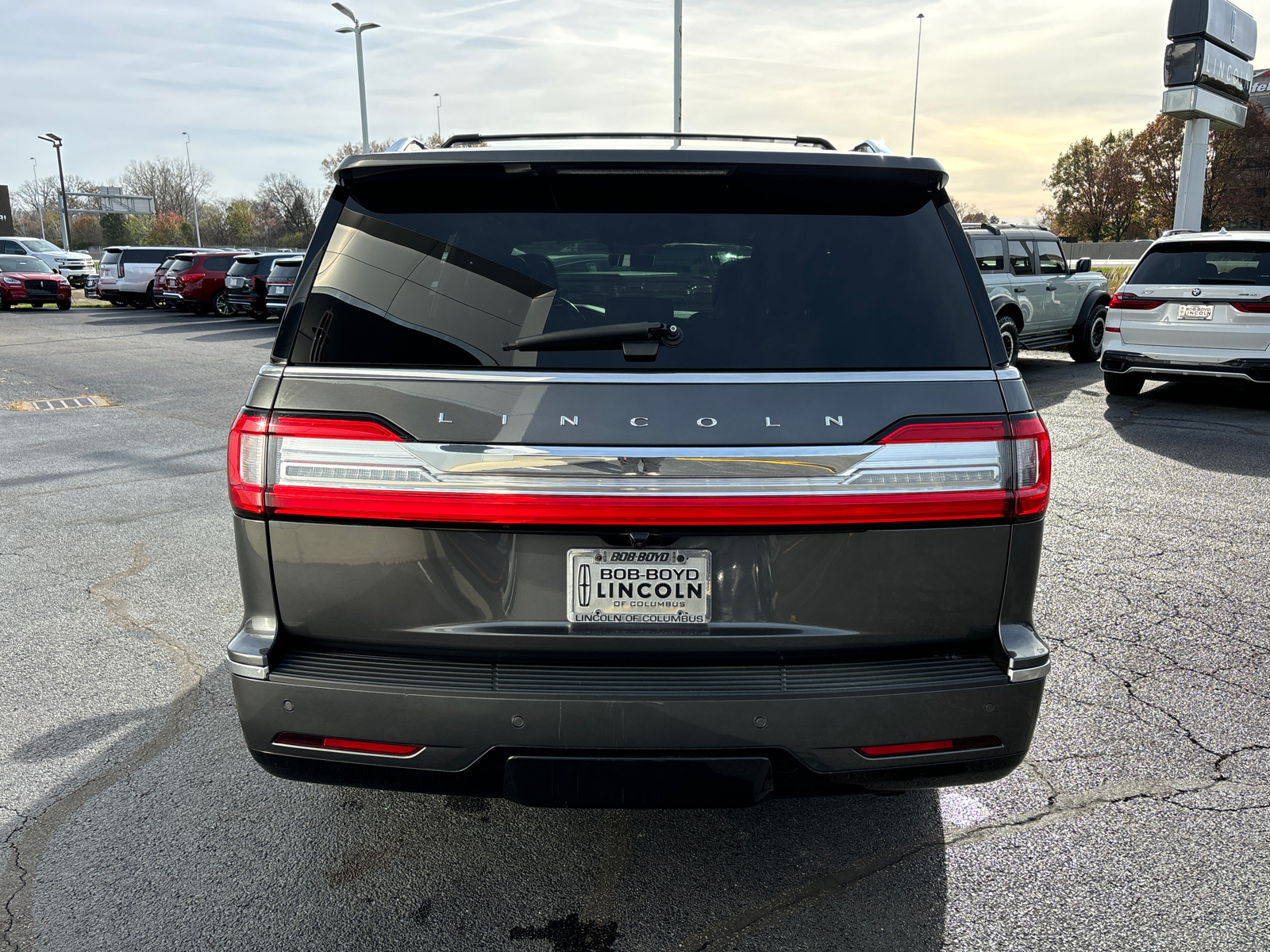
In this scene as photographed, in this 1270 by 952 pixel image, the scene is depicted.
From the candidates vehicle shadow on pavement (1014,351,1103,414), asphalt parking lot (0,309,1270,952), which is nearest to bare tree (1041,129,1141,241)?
vehicle shadow on pavement (1014,351,1103,414)

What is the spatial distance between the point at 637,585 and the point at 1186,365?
9.89 m

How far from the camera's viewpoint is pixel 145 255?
31188 mm

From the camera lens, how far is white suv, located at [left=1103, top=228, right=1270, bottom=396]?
31.3 ft

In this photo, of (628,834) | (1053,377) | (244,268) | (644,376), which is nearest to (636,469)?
(644,376)

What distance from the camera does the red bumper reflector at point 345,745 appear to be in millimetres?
2178

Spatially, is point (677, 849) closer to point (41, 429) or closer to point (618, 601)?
point (618, 601)

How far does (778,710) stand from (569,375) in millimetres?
889

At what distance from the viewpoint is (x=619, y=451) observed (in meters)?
2.06

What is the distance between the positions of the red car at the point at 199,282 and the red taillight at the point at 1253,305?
79.6 feet

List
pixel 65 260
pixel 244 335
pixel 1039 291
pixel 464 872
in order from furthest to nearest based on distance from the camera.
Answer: pixel 65 260 < pixel 244 335 < pixel 1039 291 < pixel 464 872

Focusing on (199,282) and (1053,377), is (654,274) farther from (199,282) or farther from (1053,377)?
(199,282)

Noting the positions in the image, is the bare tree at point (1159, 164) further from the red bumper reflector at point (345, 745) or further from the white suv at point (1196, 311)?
the red bumper reflector at point (345, 745)

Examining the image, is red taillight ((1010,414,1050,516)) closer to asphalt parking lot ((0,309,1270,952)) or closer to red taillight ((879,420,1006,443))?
red taillight ((879,420,1006,443))

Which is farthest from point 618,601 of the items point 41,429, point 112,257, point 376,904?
point 112,257
